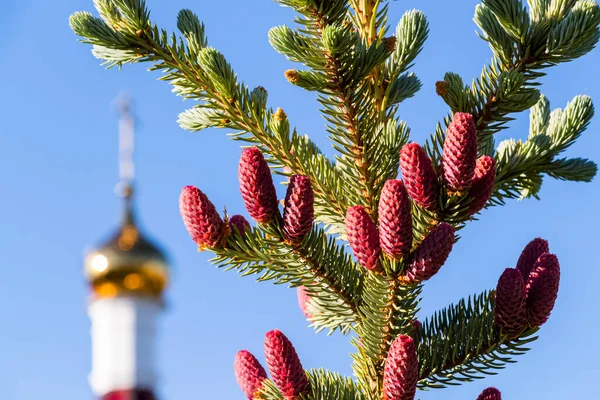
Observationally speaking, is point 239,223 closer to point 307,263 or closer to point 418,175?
point 307,263

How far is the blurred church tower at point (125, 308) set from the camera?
40.0 meters

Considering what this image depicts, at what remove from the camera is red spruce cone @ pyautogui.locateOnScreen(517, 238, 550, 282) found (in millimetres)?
3842

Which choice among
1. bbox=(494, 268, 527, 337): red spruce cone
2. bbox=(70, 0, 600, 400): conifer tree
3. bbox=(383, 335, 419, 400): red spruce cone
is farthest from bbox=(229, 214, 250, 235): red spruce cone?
bbox=(494, 268, 527, 337): red spruce cone

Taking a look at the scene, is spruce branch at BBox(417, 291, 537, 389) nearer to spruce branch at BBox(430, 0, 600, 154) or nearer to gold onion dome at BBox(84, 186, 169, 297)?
spruce branch at BBox(430, 0, 600, 154)

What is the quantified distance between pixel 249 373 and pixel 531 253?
1.12 m

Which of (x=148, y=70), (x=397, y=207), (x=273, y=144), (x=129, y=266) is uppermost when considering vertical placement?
(x=129, y=266)

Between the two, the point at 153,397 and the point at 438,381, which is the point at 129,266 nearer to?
the point at 153,397

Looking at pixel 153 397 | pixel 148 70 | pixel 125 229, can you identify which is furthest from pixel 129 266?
pixel 148 70

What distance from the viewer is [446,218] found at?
143 inches

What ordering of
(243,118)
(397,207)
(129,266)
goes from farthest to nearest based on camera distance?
(129,266), (243,118), (397,207)

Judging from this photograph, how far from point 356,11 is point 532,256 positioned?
3.93 feet

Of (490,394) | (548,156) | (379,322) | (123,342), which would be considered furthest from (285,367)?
(123,342)

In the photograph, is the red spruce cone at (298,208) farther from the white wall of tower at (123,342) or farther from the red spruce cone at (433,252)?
the white wall of tower at (123,342)

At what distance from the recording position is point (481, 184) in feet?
11.8
